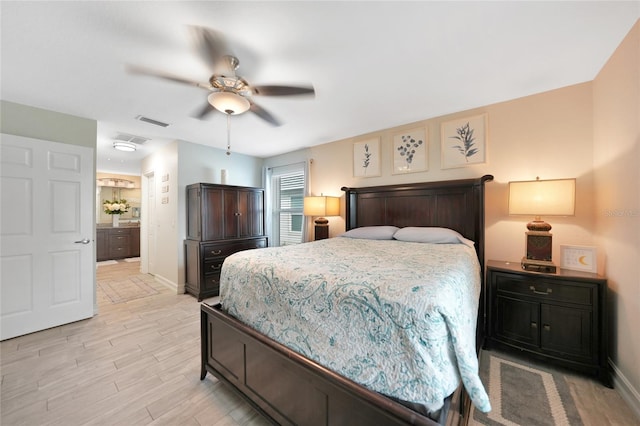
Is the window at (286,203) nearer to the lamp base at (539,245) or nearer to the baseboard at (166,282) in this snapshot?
the baseboard at (166,282)

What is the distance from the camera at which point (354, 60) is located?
196 centimetres

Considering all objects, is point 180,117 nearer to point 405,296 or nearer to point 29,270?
point 29,270

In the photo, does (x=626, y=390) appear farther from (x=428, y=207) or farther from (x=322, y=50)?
(x=322, y=50)

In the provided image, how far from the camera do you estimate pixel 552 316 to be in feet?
6.72

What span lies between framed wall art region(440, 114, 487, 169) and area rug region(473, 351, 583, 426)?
2.09 meters

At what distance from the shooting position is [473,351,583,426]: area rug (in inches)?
61.5

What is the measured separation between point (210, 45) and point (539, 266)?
3354 millimetres

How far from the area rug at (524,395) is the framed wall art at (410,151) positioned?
226 centimetres

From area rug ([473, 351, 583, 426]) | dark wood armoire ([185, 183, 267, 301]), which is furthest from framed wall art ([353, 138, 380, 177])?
area rug ([473, 351, 583, 426])

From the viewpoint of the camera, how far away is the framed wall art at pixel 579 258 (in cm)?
211

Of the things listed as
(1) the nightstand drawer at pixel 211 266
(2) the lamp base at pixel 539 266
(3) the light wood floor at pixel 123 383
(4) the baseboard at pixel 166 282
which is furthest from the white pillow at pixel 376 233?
(4) the baseboard at pixel 166 282

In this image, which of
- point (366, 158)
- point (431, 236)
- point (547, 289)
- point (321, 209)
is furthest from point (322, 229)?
point (547, 289)

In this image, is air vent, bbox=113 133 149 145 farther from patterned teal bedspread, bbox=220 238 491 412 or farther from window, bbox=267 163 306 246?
patterned teal bedspread, bbox=220 238 491 412

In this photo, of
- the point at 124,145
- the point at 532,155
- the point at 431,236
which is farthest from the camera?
the point at 124,145
